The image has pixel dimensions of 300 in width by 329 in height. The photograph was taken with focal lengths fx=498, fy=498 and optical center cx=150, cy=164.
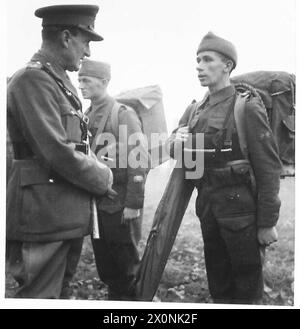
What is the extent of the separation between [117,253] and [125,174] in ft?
1.86

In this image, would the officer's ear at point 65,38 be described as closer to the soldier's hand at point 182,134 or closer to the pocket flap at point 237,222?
the soldier's hand at point 182,134

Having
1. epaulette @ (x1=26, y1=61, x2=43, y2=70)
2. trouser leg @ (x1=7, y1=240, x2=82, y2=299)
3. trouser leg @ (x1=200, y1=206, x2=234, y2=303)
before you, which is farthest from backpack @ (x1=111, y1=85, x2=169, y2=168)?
trouser leg @ (x1=7, y1=240, x2=82, y2=299)

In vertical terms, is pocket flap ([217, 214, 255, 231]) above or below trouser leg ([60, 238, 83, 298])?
above

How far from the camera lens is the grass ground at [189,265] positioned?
10.8 ft

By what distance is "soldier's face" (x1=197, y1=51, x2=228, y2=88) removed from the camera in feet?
11.1

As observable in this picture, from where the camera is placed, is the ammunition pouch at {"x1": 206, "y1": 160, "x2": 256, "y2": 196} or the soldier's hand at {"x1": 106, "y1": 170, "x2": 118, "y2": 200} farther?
the ammunition pouch at {"x1": 206, "y1": 160, "x2": 256, "y2": 196}

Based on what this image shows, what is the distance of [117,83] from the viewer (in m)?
3.50

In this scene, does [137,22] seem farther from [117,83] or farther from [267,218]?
[267,218]

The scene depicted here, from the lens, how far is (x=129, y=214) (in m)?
3.48

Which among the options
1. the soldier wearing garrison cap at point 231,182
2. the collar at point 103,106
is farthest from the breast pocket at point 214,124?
the collar at point 103,106

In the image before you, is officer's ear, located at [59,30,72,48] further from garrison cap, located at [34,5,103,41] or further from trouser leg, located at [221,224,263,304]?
trouser leg, located at [221,224,263,304]

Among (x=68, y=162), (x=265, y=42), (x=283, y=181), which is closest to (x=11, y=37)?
(x=68, y=162)

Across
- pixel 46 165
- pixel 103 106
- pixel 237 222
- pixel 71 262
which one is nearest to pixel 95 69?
pixel 103 106

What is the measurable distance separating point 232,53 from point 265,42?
0.81 feet
